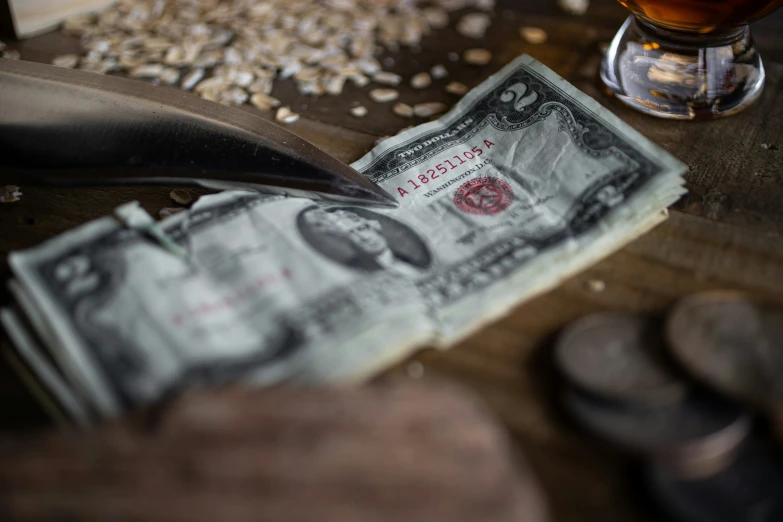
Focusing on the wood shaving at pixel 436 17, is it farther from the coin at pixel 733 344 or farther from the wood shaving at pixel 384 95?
the coin at pixel 733 344

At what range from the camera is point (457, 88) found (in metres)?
0.79

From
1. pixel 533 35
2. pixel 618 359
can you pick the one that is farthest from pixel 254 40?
pixel 618 359

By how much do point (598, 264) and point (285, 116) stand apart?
0.35m

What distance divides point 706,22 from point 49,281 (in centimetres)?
58

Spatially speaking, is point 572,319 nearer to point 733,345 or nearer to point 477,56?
point 733,345

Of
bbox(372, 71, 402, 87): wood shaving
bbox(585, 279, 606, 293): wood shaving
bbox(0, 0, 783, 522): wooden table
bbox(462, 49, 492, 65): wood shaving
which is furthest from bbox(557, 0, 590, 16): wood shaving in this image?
bbox(585, 279, 606, 293): wood shaving

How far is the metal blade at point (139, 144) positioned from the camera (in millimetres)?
605

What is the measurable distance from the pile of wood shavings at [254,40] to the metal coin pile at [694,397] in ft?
1.41

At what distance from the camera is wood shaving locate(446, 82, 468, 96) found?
79 centimetres

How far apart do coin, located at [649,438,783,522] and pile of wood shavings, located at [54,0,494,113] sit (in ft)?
1.70

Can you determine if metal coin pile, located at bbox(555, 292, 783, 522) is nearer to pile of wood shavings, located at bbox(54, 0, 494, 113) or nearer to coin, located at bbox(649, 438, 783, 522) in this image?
coin, located at bbox(649, 438, 783, 522)

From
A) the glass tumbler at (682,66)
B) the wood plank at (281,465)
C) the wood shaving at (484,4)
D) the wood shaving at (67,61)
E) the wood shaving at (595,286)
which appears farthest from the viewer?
the wood shaving at (484,4)

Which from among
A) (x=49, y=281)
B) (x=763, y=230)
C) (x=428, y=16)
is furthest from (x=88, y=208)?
(x=763, y=230)

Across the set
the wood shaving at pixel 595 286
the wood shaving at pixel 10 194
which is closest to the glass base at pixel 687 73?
the wood shaving at pixel 595 286
